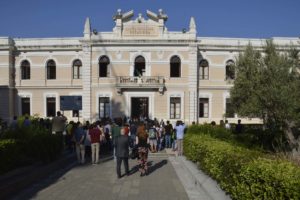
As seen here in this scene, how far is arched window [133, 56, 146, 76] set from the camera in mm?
33156

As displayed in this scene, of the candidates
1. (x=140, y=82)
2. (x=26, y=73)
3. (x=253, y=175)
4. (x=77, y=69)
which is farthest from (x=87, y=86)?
(x=253, y=175)

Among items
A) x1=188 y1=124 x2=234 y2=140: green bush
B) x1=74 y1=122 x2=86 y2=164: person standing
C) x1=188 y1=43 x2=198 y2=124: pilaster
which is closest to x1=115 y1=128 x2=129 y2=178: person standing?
x1=74 y1=122 x2=86 y2=164: person standing

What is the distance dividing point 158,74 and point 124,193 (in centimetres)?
2392

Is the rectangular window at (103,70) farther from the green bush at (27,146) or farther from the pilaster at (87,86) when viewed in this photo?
the green bush at (27,146)

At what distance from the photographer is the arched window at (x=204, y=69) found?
34.4 metres

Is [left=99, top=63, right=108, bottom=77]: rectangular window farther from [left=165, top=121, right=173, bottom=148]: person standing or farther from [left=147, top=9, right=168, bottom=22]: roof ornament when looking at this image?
[left=165, top=121, right=173, bottom=148]: person standing

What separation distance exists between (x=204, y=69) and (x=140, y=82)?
21.6ft

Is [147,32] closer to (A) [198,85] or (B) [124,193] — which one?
(A) [198,85]

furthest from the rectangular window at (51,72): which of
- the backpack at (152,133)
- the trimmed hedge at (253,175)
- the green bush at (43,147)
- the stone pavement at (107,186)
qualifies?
the trimmed hedge at (253,175)

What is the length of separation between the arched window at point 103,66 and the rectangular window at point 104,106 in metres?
2.30

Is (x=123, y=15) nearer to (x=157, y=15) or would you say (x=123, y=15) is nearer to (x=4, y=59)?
(x=157, y=15)

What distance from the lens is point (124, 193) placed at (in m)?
9.62

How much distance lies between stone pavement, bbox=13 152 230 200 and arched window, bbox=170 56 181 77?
64.1 feet

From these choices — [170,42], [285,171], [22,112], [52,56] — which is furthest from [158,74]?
[285,171]
